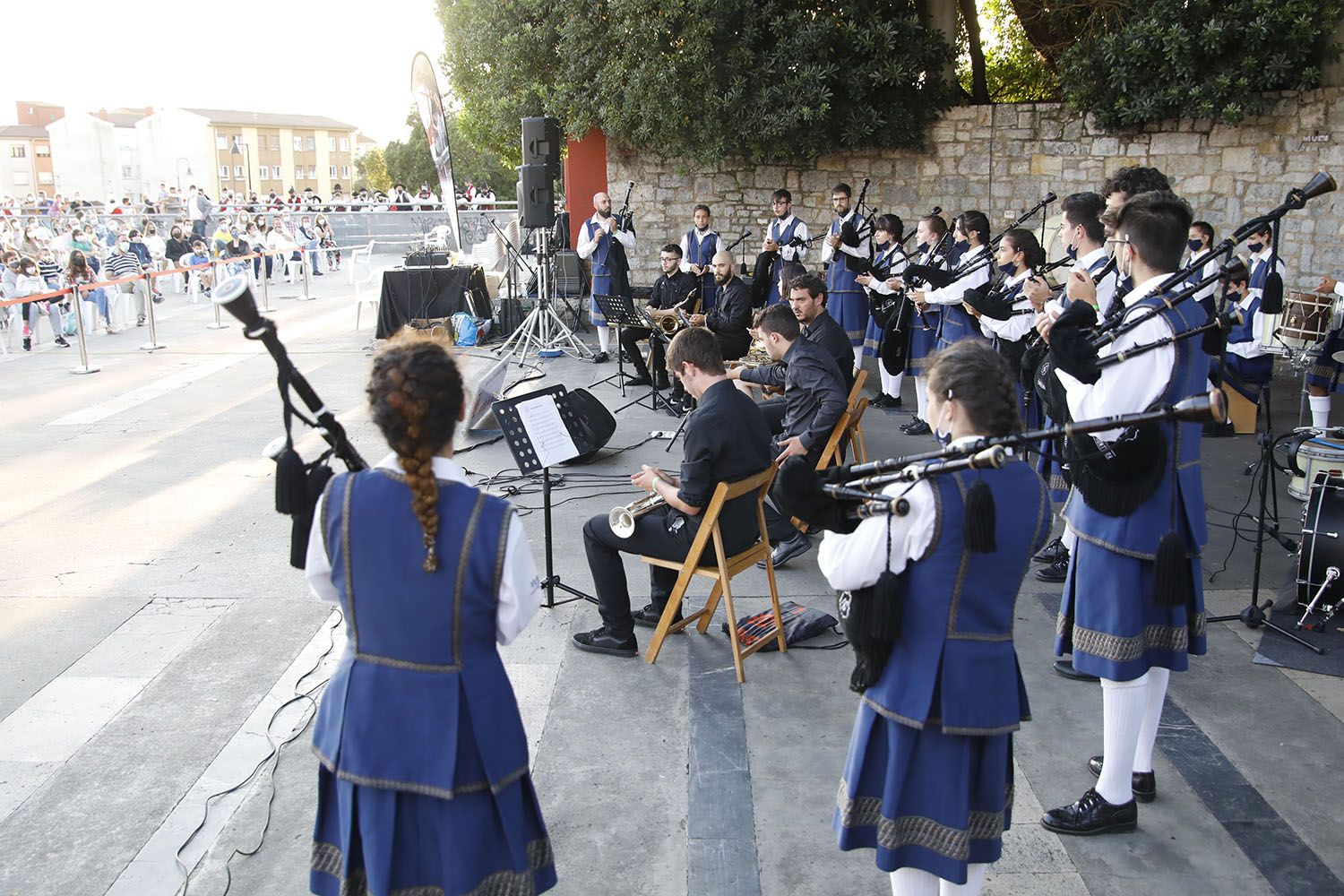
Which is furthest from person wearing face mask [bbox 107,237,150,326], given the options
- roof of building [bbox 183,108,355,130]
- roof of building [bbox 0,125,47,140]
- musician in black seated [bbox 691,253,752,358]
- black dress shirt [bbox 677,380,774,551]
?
roof of building [bbox 0,125,47,140]

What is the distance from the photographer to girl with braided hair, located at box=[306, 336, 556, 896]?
6.89 ft

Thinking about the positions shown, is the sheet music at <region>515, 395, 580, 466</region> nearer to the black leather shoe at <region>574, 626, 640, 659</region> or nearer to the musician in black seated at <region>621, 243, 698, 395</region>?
the black leather shoe at <region>574, 626, 640, 659</region>

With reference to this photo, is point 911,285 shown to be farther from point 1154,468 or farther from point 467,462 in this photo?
point 1154,468

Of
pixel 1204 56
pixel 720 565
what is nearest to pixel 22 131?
pixel 1204 56

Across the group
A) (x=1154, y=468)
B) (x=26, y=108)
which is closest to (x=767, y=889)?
(x=1154, y=468)

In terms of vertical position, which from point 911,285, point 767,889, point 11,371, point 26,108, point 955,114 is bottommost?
point 767,889

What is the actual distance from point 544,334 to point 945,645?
33.4ft

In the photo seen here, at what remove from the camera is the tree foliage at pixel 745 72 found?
1193cm

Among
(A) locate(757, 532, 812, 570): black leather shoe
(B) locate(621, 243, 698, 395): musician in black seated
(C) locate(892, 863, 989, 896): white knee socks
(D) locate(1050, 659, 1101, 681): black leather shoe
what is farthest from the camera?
(B) locate(621, 243, 698, 395): musician in black seated

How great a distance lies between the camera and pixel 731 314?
29.1 ft

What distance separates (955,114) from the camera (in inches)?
490

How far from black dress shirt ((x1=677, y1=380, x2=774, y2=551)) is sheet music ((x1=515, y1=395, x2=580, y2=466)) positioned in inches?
25.8

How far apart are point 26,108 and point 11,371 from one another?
7803cm

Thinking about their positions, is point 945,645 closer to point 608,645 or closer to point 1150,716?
point 1150,716
